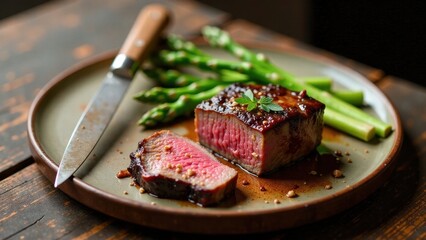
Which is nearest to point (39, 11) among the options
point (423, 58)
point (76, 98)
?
point (76, 98)

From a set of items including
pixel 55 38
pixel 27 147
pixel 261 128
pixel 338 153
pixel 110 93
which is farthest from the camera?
pixel 55 38

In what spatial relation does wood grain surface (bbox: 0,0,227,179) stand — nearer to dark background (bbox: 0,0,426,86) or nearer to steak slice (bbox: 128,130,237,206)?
steak slice (bbox: 128,130,237,206)

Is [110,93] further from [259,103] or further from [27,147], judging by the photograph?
[259,103]

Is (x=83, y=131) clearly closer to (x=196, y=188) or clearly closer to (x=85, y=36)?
(x=196, y=188)

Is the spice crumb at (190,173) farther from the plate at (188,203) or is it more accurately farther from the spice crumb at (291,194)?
the spice crumb at (291,194)

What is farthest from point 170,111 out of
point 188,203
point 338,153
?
point 338,153

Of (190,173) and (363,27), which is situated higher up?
(190,173)
